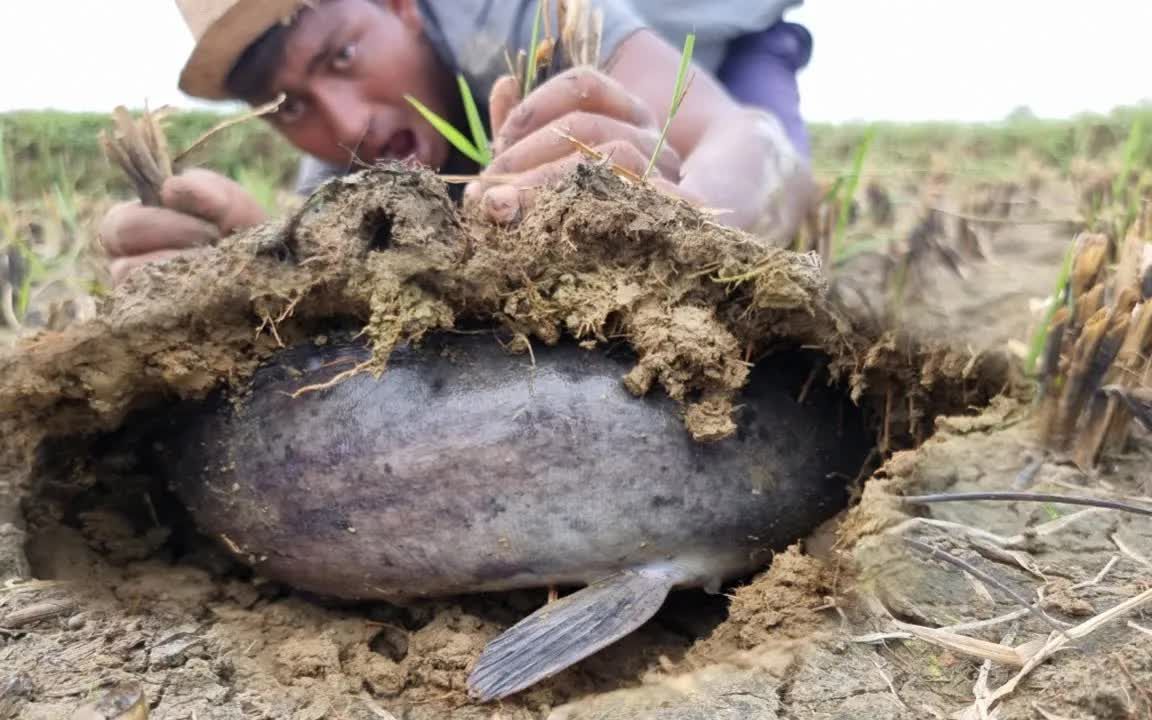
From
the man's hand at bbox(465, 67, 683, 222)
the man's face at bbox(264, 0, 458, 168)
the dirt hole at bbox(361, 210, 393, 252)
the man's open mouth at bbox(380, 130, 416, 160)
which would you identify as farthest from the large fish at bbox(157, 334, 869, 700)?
the man's open mouth at bbox(380, 130, 416, 160)

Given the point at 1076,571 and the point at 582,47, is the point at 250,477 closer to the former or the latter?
the point at 582,47

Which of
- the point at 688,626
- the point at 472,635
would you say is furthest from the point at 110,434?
the point at 688,626

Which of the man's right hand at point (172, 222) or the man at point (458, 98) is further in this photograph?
the man's right hand at point (172, 222)

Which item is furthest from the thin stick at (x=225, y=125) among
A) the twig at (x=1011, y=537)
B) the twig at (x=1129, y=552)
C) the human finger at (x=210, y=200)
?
the twig at (x=1129, y=552)

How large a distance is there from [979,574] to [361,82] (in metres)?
2.73

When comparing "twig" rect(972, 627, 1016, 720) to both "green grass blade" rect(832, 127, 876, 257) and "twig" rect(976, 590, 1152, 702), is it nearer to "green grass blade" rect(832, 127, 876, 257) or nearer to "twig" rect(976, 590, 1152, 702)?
"twig" rect(976, 590, 1152, 702)

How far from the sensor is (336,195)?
1694mm

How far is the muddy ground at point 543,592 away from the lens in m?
1.46

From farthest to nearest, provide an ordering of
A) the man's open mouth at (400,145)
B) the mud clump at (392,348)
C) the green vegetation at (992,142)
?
the green vegetation at (992,142) < the man's open mouth at (400,145) < the mud clump at (392,348)

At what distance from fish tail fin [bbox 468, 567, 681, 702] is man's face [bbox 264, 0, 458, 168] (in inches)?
83.1

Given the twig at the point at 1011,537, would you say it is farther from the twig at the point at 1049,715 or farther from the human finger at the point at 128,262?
the human finger at the point at 128,262

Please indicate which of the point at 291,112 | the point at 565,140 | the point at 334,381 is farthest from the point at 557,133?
the point at 291,112

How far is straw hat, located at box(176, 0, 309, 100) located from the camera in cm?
299

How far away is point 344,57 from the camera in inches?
130
